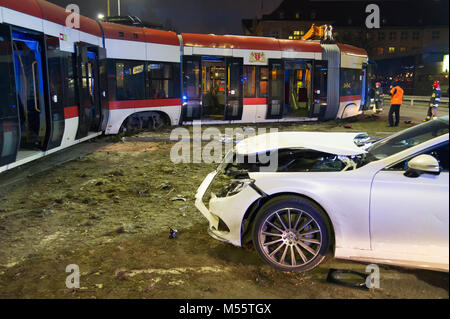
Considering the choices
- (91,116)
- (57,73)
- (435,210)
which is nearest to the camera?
(435,210)

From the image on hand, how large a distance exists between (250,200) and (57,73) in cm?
723

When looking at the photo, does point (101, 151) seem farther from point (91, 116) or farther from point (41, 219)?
point (41, 219)

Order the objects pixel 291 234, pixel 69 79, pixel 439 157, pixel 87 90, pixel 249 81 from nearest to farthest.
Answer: pixel 439 157, pixel 291 234, pixel 69 79, pixel 87 90, pixel 249 81

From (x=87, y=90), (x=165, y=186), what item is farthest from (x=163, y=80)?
(x=165, y=186)

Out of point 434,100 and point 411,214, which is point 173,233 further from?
point 434,100

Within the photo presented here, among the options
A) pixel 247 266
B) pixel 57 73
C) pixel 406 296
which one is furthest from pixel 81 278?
pixel 57 73

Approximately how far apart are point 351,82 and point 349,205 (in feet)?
58.9

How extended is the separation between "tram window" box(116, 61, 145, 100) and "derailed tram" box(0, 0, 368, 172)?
0.11ft

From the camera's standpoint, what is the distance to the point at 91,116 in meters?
12.1

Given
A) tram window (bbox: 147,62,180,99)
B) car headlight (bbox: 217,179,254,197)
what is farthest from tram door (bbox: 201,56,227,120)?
car headlight (bbox: 217,179,254,197)

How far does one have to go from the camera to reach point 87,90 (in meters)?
11.6

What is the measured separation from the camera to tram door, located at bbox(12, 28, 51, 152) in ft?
29.2

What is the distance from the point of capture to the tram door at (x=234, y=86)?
1684 cm

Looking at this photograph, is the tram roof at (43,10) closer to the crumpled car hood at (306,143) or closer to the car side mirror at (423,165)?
the crumpled car hood at (306,143)
